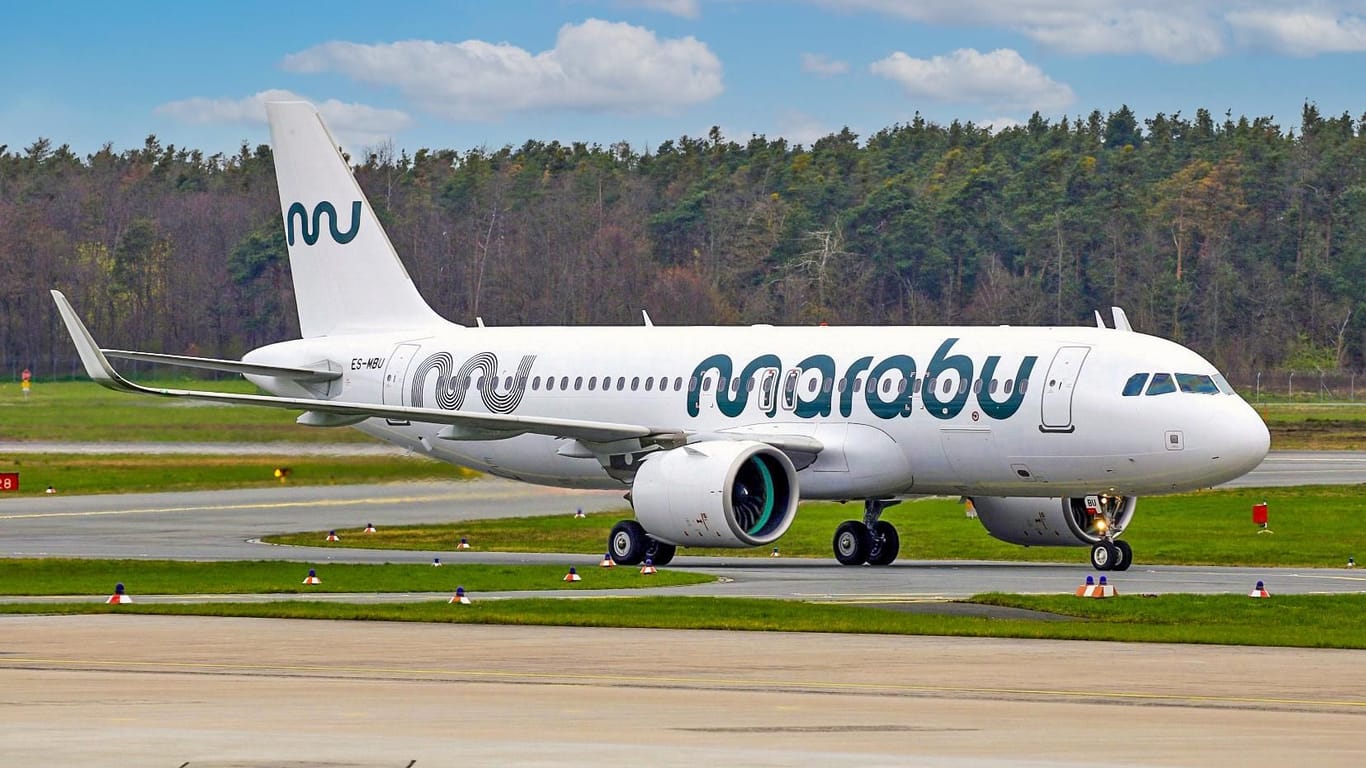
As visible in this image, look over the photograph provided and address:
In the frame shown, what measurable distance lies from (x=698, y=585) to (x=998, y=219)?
113m

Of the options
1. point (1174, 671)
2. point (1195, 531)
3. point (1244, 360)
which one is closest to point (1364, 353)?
point (1244, 360)

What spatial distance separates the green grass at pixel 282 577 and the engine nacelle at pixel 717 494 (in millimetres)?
990

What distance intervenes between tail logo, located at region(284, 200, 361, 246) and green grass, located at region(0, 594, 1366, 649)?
781 inches

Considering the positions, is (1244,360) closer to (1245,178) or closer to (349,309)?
(1245,178)

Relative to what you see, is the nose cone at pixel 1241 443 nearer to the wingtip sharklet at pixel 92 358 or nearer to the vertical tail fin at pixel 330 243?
the wingtip sharklet at pixel 92 358

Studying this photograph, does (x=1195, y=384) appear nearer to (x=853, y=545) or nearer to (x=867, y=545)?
(x=867, y=545)

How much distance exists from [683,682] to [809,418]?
63.1ft

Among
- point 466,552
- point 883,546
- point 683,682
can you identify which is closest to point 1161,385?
point 883,546

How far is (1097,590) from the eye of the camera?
29.2 metres

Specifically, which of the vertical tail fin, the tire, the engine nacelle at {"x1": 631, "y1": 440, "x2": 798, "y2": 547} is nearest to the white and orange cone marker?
the tire

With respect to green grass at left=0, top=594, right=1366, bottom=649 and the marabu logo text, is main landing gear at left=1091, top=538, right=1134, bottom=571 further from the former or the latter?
green grass at left=0, top=594, right=1366, bottom=649

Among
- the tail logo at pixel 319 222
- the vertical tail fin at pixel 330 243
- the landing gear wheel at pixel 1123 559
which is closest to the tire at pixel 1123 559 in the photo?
the landing gear wheel at pixel 1123 559

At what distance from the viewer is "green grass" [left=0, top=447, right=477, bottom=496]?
48969mm

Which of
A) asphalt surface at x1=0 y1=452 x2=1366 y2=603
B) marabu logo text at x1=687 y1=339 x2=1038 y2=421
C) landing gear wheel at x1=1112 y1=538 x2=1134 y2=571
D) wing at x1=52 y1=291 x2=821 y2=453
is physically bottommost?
asphalt surface at x1=0 y1=452 x2=1366 y2=603
